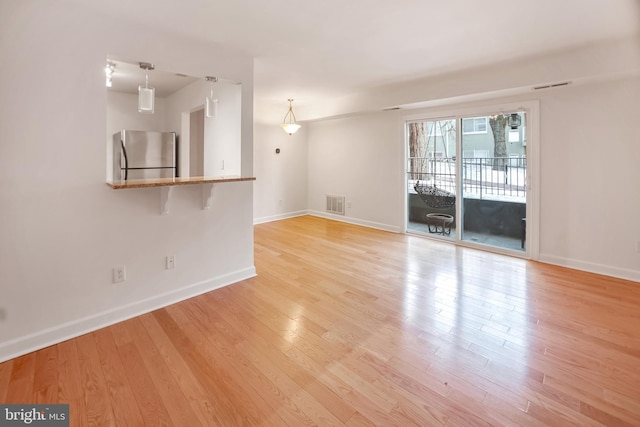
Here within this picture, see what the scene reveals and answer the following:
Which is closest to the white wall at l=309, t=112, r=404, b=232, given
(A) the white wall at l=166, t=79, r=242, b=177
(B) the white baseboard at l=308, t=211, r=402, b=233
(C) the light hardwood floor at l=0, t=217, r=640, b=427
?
(B) the white baseboard at l=308, t=211, r=402, b=233

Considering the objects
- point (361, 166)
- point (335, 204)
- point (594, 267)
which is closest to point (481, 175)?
point (594, 267)

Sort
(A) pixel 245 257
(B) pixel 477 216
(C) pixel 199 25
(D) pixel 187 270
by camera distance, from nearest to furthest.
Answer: (C) pixel 199 25, (D) pixel 187 270, (A) pixel 245 257, (B) pixel 477 216

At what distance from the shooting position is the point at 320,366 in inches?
80.4

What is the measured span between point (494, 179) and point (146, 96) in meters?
4.53

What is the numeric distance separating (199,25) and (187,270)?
222cm

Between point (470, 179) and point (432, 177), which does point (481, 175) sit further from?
point (432, 177)

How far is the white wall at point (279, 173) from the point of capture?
654 centimetres

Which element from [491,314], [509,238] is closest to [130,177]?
[491,314]

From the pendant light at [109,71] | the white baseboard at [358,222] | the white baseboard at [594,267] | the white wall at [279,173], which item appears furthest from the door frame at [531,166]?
the pendant light at [109,71]

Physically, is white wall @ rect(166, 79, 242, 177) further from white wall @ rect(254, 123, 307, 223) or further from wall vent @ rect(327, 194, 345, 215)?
wall vent @ rect(327, 194, 345, 215)

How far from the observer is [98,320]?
2488 mm

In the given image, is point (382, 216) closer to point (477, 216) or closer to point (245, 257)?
point (477, 216)

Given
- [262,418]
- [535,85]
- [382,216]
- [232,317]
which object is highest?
[535,85]

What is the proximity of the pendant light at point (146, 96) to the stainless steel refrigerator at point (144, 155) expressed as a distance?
0.20 metres
